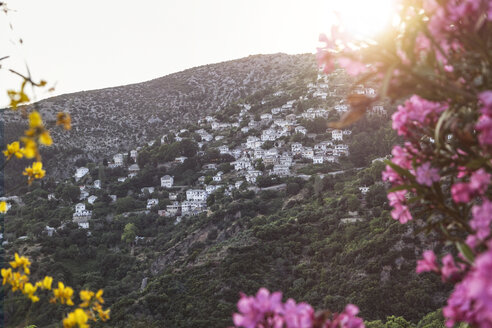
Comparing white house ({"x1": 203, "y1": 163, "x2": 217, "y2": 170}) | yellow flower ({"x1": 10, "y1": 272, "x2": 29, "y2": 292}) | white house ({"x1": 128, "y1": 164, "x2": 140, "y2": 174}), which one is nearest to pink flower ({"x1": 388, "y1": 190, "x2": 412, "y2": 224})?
yellow flower ({"x1": 10, "y1": 272, "x2": 29, "y2": 292})

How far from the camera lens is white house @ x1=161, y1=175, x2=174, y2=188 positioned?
183 ft

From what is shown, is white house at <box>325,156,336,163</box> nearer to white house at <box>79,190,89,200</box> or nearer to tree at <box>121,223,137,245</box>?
tree at <box>121,223,137,245</box>

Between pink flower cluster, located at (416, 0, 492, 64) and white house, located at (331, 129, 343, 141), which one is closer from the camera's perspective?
pink flower cluster, located at (416, 0, 492, 64)

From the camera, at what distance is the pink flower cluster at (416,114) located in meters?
1.68

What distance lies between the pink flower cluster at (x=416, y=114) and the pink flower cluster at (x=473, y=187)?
33 cm

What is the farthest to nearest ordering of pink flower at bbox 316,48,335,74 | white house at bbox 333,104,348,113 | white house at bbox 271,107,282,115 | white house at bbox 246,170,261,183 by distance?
1. white house at bbox 271,107,282,115
2. white house at bbox 333,104,348,113
3. white house at bbox 246,170,261,183
4. pink flower at bbox 316,48,335,74

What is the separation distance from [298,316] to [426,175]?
2.34ft

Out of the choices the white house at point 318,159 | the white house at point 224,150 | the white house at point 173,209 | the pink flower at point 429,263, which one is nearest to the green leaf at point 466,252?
the pink flower at point 429,263

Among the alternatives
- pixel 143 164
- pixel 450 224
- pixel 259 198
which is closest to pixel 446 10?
pixel 450 224

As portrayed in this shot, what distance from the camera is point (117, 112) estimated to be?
265ft

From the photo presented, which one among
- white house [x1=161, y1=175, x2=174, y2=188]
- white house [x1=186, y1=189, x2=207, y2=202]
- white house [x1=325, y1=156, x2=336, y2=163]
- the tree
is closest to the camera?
the tree

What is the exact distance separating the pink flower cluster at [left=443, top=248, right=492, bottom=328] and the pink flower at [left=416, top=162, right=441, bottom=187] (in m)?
0.49

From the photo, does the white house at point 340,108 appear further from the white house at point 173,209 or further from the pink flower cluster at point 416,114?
the pink flower cluster at point 416,114

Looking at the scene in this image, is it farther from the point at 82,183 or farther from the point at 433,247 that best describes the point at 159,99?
the point at 433,247
